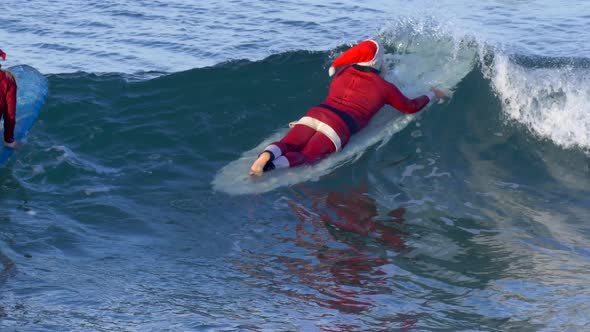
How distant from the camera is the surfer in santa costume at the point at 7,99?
791 centimetres

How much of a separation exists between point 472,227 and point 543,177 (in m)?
1.82

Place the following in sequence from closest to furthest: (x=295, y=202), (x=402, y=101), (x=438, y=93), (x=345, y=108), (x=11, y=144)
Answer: (x=295, y=202), (x=11, y=144), (x=345, y=108), (x=402, y=101), (x=438, y=93)

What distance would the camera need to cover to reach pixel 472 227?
304 inches

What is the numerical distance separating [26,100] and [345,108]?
11.8 ft

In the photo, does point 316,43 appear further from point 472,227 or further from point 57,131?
point 472,227

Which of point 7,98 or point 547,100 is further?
point 547,100

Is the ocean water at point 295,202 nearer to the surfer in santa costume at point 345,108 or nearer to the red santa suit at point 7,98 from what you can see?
the surfer in santa costume at point 345,108

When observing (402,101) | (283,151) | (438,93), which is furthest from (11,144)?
(438,93)

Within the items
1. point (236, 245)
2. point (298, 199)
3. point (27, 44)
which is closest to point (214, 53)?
point (27, 44)

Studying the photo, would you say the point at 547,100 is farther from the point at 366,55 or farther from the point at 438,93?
the point at 366,55

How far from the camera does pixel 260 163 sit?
823 cm

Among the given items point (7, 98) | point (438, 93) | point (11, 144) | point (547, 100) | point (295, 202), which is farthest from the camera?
point (547, 100)

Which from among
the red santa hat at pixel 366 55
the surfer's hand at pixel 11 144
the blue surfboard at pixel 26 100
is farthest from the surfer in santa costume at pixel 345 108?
the blue surfboard at pixel 26 100

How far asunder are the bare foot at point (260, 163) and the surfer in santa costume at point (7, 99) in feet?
8.07
